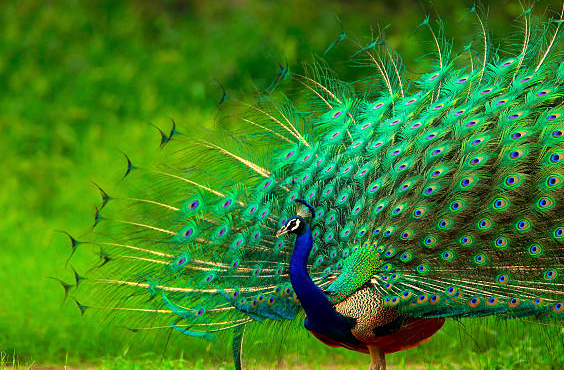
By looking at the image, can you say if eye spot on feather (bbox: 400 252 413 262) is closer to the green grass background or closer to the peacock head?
the peacock head

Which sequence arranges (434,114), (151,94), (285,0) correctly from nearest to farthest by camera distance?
(434,114), (151,94), (285,0)

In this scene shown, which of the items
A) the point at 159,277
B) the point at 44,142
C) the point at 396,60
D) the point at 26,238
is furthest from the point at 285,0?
the point at 159,277

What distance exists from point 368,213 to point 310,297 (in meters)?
0.64

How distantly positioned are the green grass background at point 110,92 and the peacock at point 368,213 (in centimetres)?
167

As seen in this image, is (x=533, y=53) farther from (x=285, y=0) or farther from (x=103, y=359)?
(x=285, y=0)

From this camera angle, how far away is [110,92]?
13.2 metres

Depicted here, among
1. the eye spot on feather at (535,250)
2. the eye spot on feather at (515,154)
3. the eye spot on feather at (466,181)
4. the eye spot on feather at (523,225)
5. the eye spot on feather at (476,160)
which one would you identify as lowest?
the eye spot on feather at (535,250)

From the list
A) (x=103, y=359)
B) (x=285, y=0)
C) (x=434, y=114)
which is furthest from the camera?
(x=285, y=0)

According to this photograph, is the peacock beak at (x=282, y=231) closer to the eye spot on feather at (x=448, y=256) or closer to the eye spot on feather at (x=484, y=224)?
the eye spot on feather at (x=448, y=256)

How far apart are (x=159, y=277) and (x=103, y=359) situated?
55.4 inches

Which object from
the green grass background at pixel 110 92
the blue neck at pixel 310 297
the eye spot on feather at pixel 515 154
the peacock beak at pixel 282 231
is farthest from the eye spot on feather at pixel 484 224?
the green grass background at pixel 110 92

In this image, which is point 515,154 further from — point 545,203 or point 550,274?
point 550,274

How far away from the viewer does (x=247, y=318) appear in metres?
5.29

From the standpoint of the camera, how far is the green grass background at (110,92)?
7195mm
